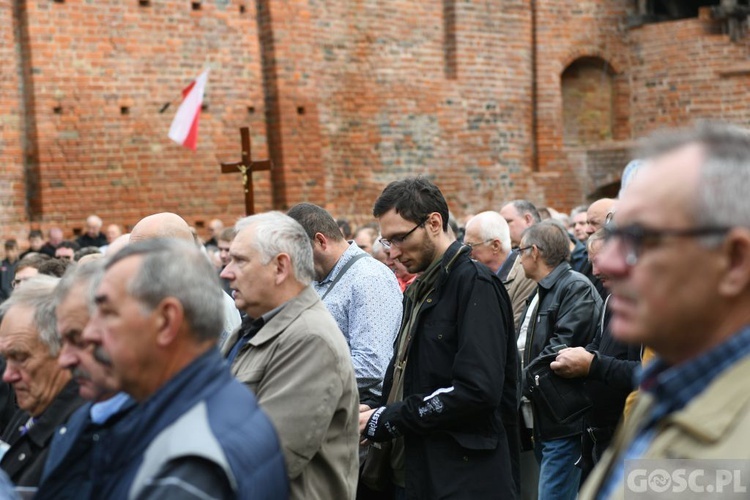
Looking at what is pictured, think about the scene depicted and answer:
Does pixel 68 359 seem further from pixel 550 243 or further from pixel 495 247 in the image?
pixel 495 247

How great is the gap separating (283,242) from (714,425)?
2.18 metres

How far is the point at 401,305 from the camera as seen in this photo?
5.07m

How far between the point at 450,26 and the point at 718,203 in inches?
639

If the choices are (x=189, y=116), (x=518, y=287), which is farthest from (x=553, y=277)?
(x=189, y=116)

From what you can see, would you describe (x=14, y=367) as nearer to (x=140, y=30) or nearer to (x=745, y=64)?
(x=140, y=30)

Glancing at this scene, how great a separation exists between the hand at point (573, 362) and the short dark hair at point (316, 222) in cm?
124

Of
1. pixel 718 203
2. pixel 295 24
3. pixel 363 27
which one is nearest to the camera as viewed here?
pixel 718 203

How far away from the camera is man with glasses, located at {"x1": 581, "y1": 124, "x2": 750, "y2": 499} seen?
179cm

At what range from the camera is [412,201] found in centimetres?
444

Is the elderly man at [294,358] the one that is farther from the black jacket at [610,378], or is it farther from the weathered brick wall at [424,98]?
the weathered brick wall at [424,98]

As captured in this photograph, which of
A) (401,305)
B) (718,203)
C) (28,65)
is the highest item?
(28,65)

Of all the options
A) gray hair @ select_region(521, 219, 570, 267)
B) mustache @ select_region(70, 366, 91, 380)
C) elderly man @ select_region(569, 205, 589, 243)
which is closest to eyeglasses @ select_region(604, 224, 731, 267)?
mustache @ select_region(70, 366, 91, 380)

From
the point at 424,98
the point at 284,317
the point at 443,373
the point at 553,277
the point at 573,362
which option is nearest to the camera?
the point at 284,317

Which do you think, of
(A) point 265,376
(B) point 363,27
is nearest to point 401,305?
(A) point 265,376
